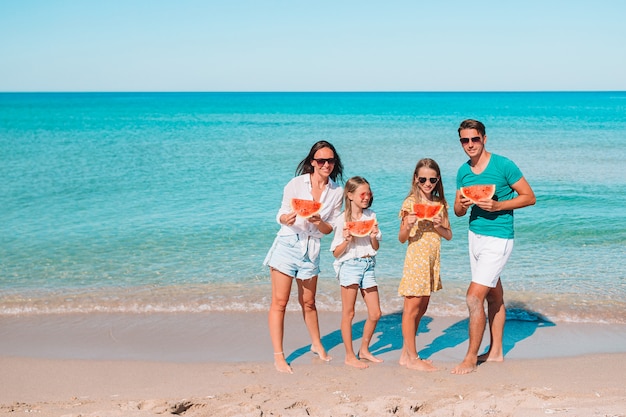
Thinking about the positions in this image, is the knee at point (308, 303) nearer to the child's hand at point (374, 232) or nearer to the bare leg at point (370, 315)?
the bare leg at point (370, 315)

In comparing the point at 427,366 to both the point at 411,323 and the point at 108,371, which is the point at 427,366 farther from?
the point at 108,371

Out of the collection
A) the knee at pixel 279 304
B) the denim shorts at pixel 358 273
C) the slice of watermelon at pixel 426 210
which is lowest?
the knee at pixel 279 304

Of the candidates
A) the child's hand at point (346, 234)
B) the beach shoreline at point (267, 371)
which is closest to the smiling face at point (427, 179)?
the child's hand at point (346, 234)

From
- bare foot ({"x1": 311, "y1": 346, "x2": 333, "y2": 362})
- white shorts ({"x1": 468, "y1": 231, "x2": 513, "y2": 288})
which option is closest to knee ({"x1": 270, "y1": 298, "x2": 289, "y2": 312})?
bare foot ({"x1": 311, "y1": 346, "x2": 333, "y2": 362})

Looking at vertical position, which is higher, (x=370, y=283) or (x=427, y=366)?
(x=370, y=283)

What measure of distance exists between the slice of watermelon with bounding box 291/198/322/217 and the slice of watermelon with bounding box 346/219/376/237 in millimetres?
329

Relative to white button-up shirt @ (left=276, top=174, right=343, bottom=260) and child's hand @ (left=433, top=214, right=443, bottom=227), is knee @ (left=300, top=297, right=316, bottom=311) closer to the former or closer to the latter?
white button-up shirt @ (left=276, top=174, right=343, bottom=260)

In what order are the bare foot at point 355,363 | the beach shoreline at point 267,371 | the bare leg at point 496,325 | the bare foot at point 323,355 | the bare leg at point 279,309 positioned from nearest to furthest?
the beach shoreline at point 267,371
the bare leg at point 279,309
the bare foot at point 355,363
the bare leg at point 496,325
the bare foot at point 323,355

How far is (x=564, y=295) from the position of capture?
27.7 feet

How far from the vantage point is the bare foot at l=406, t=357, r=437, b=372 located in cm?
577

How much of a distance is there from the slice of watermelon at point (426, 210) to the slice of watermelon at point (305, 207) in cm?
86

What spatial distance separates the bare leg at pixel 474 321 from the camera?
18.3 ft

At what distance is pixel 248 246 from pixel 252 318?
3.63 meters

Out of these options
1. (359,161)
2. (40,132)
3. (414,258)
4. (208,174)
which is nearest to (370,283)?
(414,258)
